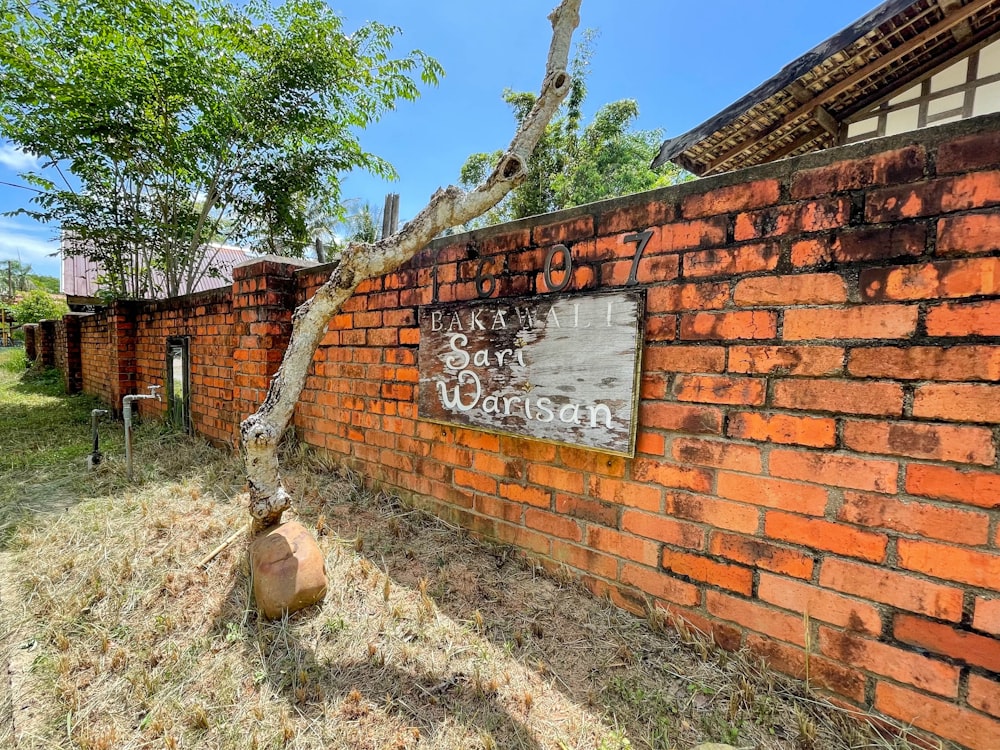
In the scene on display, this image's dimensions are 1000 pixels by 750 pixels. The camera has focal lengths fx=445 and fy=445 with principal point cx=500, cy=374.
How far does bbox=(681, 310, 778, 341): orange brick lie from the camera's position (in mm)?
1397

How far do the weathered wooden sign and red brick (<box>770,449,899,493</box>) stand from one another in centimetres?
47

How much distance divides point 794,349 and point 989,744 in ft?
3.52

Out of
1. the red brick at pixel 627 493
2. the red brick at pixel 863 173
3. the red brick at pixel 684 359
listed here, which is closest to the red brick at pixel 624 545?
the red brick at pixel 627 493

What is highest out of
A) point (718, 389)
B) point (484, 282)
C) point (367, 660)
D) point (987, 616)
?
point (484, 282)

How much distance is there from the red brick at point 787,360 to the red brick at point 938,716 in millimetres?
880

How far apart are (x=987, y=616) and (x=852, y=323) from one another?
781 millimetres

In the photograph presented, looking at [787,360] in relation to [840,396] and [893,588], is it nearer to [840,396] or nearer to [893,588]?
[840,396]

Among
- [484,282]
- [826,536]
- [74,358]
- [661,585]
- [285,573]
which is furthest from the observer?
[74,358]

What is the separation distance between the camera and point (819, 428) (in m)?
1.31

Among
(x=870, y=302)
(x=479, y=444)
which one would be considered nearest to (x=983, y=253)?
(x=870, y=302)

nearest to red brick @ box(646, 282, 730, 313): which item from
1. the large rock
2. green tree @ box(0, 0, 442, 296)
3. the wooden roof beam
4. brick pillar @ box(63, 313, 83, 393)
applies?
the large rock

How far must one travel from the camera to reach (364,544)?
227 centimetres

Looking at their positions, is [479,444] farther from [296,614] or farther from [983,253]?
[983,253]

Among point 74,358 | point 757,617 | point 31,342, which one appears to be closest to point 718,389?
point 757,617
